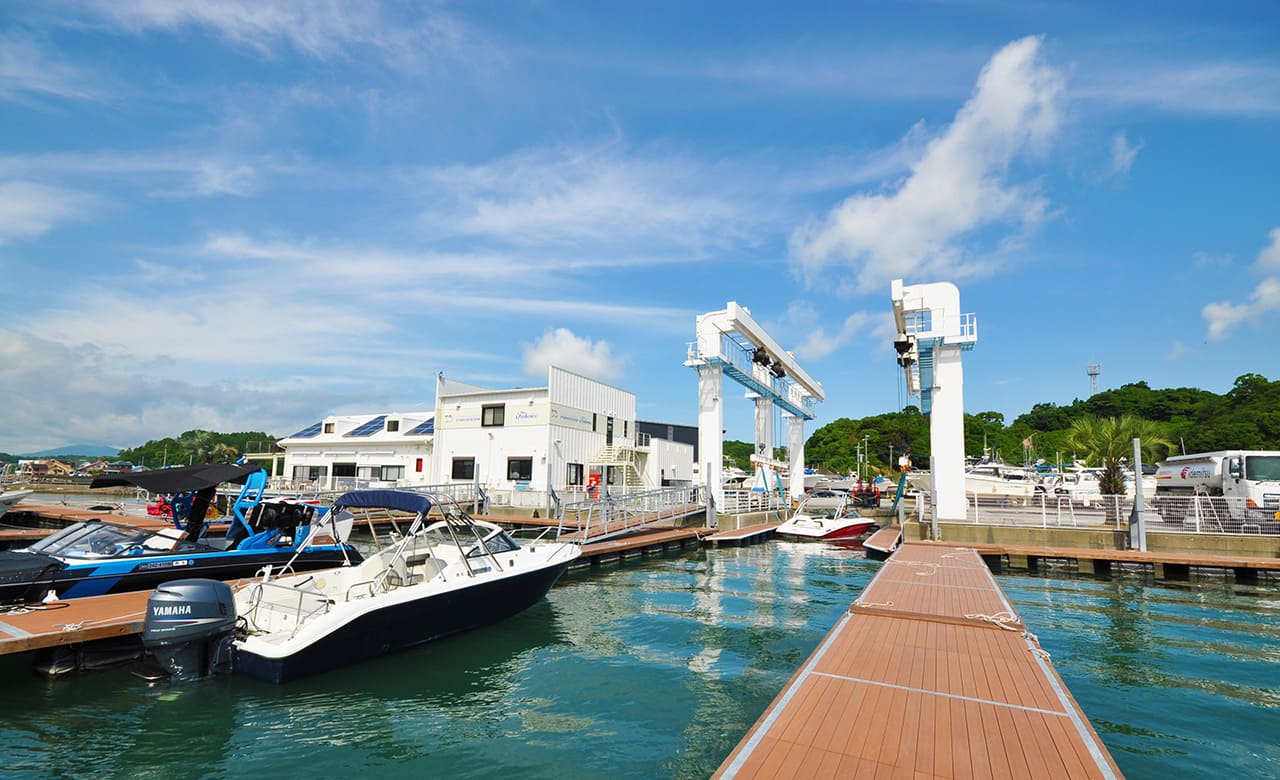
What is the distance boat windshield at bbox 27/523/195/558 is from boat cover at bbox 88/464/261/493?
86cm

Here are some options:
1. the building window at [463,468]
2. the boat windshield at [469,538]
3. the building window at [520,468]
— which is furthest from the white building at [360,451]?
the boat windshield at [469,538]

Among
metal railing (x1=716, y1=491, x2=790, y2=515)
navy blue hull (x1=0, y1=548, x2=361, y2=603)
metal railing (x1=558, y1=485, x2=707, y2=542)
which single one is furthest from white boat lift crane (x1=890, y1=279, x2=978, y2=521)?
navy blue hull (x1=0, y1=548, x2=361, y2=603)

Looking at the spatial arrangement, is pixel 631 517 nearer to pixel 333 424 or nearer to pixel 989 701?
pixel 989 701

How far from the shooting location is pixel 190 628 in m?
7.22

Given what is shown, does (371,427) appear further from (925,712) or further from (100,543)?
(925,712)

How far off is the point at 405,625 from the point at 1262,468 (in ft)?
73.1

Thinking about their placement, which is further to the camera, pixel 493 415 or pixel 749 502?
pixel 493 415

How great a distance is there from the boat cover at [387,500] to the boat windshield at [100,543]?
13.5ft

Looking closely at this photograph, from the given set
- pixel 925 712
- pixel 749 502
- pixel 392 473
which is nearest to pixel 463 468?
pixel 392 473

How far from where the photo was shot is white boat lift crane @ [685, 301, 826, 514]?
2427cm

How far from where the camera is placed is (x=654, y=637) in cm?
1031

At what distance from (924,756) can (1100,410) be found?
99118 millimetres

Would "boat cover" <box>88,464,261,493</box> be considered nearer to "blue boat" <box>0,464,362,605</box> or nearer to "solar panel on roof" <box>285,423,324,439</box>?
"blue boat" <box>0,464,362,605</box>

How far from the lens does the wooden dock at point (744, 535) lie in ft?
76.7
